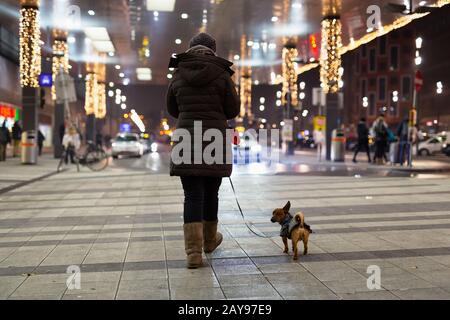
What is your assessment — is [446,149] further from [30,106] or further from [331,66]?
[30,106]

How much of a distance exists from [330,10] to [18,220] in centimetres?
1530

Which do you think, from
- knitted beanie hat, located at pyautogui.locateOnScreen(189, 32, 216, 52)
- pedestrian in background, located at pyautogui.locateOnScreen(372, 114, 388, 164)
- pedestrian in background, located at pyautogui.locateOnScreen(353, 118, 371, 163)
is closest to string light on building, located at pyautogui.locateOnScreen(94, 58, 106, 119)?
pedestrian in background, located at pyautogui.locateOnScreen(353, 118, 371, 163)

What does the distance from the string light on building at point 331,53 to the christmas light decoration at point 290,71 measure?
5.23m

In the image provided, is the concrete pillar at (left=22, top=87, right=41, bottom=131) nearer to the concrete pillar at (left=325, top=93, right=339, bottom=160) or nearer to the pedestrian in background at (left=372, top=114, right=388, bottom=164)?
the concrete pillar at (left=325, top=93, right=339, bottom=160)

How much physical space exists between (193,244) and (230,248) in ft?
3.44

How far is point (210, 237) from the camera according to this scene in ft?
18.5

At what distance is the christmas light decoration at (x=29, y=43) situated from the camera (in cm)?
1953

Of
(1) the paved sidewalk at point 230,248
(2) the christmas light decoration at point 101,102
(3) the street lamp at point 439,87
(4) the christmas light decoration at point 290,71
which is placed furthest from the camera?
(3) the street lamp at point 439,87

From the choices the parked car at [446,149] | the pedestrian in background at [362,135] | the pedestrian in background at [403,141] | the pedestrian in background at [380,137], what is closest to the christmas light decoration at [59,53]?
the pedestrian in background at [362,135]

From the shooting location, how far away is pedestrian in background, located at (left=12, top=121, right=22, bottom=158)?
26.0 metres

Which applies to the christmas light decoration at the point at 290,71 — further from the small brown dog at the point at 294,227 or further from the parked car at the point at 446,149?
the small brown dog at the point at 294,227
